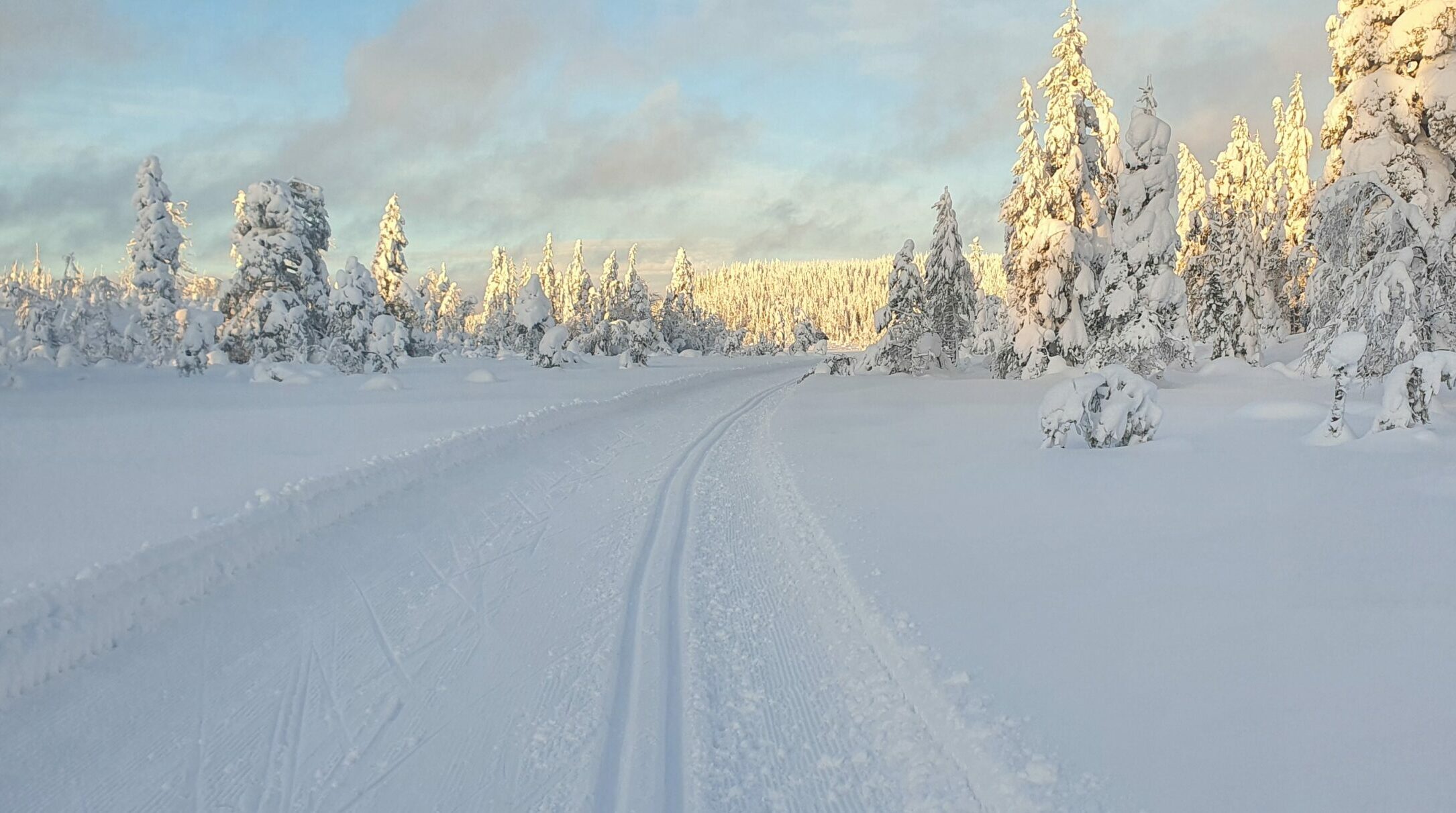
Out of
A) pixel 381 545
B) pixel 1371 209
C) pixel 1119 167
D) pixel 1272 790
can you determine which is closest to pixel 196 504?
pixel 381 545

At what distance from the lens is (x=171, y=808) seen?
3.50m

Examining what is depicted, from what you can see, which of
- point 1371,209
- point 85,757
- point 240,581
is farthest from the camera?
point 1371,209

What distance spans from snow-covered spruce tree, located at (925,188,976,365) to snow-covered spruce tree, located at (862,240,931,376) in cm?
58

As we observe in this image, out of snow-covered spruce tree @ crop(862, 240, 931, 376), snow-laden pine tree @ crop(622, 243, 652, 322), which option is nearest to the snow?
snow-covered spruce tree @ crop(862, 240, 931, 376)

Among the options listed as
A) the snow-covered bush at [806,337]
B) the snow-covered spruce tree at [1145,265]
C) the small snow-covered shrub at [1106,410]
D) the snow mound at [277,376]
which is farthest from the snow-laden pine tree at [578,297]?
the small snow-covered shrub at [1106,410]

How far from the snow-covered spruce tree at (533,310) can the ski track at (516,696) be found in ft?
152

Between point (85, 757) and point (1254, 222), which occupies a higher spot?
point (1254, 222)

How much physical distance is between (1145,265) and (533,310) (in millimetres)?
38522

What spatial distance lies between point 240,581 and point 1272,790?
7.44 metres

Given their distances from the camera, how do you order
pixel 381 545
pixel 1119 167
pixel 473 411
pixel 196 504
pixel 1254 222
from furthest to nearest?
pixel 1254 222
pixel 1119 167
pixel 473 411
pixel 196 504
pixel 381 545

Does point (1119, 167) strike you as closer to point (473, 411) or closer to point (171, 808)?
point (473, 411)

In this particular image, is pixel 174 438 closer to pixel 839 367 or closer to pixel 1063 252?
pixel 1063 252

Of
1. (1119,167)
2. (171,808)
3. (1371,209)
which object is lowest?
(171,808)

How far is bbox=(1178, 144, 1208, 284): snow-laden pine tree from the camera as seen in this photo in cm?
4369
